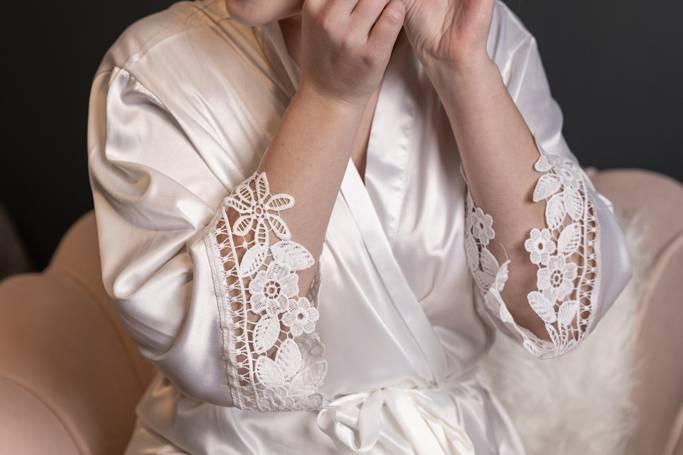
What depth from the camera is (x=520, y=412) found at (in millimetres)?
1466

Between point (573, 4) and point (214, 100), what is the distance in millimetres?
1038

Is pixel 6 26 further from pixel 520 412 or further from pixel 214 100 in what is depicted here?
pixel 520 412

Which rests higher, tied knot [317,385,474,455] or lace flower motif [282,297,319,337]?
lace flower motif [282,297,319,337]

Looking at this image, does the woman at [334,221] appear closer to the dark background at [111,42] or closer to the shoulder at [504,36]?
the shoulder at [504,36]

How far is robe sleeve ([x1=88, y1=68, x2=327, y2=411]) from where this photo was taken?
3.42 ft

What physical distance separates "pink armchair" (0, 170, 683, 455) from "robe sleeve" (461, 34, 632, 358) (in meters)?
0.25

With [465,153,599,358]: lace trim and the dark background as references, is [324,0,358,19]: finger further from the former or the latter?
the dark background

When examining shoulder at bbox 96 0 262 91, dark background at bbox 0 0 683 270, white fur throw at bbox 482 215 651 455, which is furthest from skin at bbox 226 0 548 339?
dark background at bbox 0 0 683 270

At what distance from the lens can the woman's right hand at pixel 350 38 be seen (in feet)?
3.30

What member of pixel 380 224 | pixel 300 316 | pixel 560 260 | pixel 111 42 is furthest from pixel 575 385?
pixel 111 42

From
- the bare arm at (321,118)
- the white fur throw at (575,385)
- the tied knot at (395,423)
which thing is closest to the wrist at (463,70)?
the bare arm at (321,118)

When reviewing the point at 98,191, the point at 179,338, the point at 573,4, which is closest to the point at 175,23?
the point at 98,191

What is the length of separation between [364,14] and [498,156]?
0.26 metres

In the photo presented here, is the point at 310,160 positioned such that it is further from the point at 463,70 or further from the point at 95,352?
the point at 95,352
